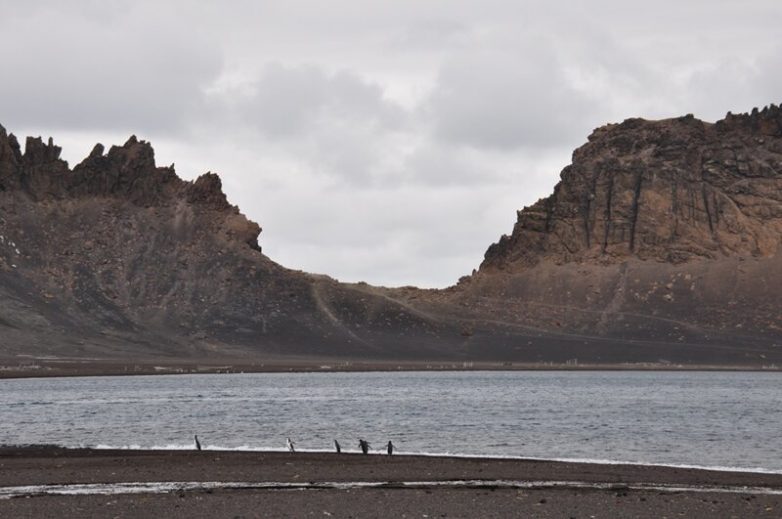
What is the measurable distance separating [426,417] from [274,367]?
9005 cm

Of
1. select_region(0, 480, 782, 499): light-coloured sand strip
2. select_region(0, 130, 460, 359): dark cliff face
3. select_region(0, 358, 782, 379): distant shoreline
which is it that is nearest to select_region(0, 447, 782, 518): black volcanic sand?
select_region(0, 480, 782, 499): light-coloured sand strip

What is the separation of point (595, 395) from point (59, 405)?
143ft

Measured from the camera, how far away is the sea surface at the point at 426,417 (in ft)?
163

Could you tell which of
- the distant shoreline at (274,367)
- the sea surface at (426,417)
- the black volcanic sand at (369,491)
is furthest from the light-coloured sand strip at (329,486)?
the distant shoreline at (274,367)

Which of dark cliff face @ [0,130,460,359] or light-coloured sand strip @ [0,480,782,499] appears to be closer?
light-coloured sand strip @ [0,480,782,499]

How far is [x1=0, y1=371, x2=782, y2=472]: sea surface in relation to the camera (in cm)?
4975

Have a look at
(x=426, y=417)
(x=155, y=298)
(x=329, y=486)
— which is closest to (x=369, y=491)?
(x=329, y=486)

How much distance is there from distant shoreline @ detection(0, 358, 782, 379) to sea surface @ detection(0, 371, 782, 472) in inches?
493

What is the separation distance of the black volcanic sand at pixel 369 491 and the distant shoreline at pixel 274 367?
302 feet

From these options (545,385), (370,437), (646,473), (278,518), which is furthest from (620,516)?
(545,385)

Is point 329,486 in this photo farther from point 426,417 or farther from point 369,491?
point 426,417

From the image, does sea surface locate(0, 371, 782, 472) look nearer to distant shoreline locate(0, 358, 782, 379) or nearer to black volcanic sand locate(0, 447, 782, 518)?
black volcanic sand locate(0, 447, 782, 518)

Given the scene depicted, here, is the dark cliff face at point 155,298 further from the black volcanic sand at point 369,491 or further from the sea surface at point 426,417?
the black volcanic sand at point 369,491

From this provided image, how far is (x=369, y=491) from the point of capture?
30.9 m
